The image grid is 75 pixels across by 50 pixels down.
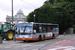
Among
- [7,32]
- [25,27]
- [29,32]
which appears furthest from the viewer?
[7,32]

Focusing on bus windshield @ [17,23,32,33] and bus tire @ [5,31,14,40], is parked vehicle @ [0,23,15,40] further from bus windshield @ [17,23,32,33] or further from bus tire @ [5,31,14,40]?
bus windshield @ [17,23,32,33]

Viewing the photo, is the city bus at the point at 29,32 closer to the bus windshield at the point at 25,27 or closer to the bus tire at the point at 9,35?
the bus windshield at the point at 25,27

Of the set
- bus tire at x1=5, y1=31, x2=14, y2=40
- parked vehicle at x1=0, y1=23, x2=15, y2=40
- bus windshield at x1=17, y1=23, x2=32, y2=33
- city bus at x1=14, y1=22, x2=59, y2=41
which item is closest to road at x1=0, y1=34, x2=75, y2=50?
city bus at x1=14, y1=22, x2=59, y2=41

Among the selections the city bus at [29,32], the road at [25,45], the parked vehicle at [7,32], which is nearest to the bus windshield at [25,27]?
the city bus at [29,32]

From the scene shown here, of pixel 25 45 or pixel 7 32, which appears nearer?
pixel 25 45

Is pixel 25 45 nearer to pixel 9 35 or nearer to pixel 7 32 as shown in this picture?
pixel 7 32

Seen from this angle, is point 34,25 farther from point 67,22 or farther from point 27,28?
point 67,22

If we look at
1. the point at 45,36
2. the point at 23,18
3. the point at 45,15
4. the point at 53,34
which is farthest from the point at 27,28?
the point at 23,18

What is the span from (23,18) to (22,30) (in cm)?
8368

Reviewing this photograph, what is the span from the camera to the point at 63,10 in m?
Answer: 56.6

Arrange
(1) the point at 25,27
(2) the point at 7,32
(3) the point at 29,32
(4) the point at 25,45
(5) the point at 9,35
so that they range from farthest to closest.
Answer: (5) the point at 9,35
(2) the point at 7,32
(1) the point at 25,27
(3) the point at 29,32
(4) the point at 25,45

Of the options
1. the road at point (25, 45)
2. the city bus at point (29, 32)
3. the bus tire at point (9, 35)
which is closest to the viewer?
the road at point (25, 45)

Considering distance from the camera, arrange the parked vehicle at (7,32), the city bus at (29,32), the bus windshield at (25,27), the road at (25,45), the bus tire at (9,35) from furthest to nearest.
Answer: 1. the bus tire at (9,35)
2. the parked vehicle at (7,32)
3. the bus windshield at (25,27)
4. the city bus at (29,32)
5. the road at (25,45)

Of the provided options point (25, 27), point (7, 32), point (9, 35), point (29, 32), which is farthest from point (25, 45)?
point (9, 35)
